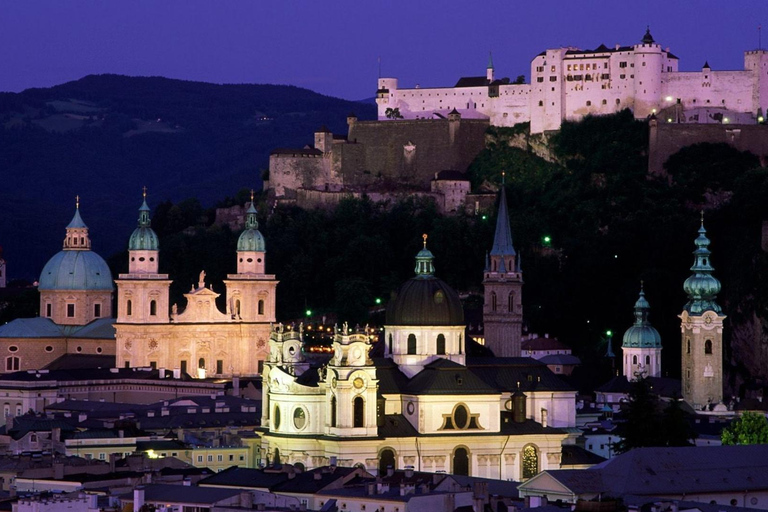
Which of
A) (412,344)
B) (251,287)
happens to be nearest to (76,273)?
(251,287)

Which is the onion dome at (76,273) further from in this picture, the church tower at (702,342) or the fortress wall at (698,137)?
the church tower at (702,342)

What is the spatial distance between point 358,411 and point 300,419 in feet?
7.47

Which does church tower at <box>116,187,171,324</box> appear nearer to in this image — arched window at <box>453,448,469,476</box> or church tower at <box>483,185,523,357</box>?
church tower at <box>483,185,523,357</box>

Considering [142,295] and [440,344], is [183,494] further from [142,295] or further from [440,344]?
[142,295]

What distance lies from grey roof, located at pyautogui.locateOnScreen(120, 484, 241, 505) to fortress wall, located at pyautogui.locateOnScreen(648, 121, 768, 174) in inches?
3074

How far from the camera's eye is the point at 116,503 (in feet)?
241

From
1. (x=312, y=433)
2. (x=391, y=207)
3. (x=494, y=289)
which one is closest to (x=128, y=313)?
(x=494, y=289)

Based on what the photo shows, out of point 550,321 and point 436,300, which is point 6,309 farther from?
point 436,300

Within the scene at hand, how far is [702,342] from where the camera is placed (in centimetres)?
12156

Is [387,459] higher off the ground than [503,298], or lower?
lower

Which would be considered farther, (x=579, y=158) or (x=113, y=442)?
(x=579, y=158)

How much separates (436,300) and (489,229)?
50796 mm

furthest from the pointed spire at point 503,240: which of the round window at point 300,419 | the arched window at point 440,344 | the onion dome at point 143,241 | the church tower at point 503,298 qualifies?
the round window at point 300,419

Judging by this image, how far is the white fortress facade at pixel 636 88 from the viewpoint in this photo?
15362 centimetres
